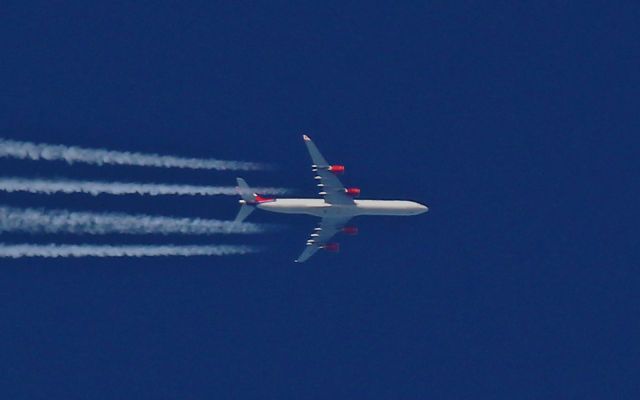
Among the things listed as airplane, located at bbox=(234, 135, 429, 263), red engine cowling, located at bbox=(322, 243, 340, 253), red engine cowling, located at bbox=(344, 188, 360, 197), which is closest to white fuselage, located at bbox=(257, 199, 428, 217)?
airplane, located at bbox=(234, 135, 429, 263)

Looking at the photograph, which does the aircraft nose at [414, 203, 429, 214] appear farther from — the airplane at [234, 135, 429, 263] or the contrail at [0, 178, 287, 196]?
the contrail at [0, 178, 287, 196]

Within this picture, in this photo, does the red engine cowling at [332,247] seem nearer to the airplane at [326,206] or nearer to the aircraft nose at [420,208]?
the airplane at [326,206]

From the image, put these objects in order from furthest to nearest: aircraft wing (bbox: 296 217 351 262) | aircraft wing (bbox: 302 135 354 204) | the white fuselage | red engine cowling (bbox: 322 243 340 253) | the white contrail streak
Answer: red engine cowling (bbox: 322 243 340 253) → aircraft wing (bbox: 296 217 351 262) → aircraft wing (bbox: 302 135 354 204) → the white fuselage → the white contrail streak

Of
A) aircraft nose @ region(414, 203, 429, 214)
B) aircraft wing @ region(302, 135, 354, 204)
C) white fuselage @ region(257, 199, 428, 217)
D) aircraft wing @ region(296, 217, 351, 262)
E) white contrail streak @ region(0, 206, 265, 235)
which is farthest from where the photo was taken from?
aircraft nose @ region(414, 203, 429, 214)

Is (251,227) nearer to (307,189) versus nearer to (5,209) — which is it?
(307,189)

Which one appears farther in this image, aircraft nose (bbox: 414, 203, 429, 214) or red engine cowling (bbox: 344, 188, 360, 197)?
aircraft nose (bbox: 414, 203, 429, 214)

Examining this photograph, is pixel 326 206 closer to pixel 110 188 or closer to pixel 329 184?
pixel 329 184
